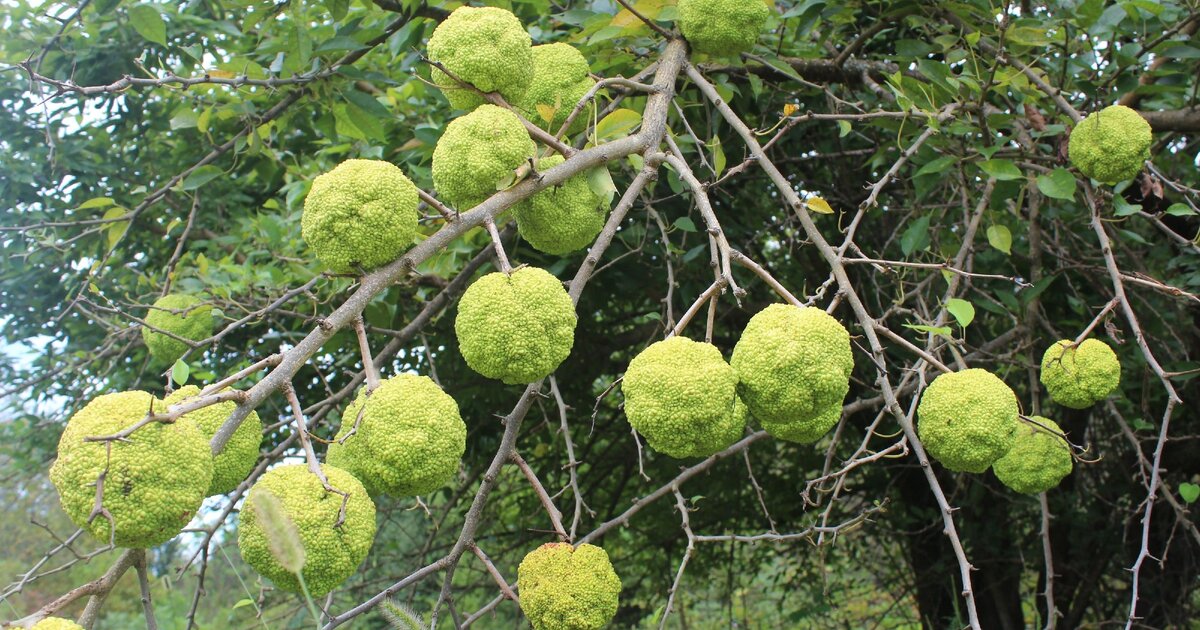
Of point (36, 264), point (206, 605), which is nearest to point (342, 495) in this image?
point (36, 264)

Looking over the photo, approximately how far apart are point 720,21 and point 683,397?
1.17 metres

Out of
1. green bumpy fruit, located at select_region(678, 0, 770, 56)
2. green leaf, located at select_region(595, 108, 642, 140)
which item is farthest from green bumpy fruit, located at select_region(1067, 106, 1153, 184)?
green leaf, located at select_region(595, 108, 642, 140)

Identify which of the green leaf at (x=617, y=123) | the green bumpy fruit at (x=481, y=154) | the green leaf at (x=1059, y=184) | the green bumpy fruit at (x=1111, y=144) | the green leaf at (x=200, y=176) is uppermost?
the green bumpy fruit at (x=481, y=154)

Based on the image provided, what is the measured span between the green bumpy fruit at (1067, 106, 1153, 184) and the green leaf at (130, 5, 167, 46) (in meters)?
2.38

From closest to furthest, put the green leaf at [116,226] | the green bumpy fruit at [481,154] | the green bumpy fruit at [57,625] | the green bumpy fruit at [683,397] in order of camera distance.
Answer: the green bumpy fruit at [57,625], the green bumpy fruit at [683,397], the green bumpy fruit at [481,154], the green leaf at [116,226]

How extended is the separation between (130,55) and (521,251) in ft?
5.97

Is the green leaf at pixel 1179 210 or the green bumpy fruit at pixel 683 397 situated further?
the green leaf at pixel 1179 210

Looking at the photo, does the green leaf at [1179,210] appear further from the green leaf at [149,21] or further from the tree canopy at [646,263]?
the green leaf at [149,21]

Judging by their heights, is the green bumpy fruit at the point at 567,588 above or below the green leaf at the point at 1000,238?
above

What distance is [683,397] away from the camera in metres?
1.33

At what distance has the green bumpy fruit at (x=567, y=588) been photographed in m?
1.57

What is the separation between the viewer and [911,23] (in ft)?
9.71

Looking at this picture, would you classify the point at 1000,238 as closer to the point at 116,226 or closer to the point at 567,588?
the point at 567,588

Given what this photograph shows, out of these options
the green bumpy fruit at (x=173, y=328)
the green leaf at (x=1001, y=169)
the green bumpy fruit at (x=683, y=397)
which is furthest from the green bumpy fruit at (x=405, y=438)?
the green leaf at (x=1001, y=169)
